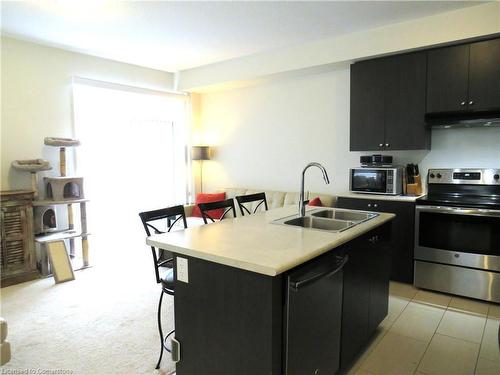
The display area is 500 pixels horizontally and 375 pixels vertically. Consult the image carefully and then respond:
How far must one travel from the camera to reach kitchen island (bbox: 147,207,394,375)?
1.47m

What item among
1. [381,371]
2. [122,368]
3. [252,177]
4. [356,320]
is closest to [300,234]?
[356,320]

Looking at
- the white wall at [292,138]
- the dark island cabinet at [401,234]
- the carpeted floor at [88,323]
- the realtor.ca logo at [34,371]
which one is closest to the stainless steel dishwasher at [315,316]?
the carpeted floor at [88,323]

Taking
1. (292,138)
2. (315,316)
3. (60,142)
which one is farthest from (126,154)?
(315,316)

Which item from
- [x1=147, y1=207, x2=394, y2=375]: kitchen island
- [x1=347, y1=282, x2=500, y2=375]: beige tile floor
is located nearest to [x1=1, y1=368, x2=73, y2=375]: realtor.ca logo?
[x1=147, y1=207, x2=394, y2=375]: kitchen island

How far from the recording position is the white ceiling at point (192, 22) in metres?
2.99

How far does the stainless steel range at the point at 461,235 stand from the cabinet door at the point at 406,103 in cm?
47

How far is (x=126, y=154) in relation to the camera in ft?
15.9

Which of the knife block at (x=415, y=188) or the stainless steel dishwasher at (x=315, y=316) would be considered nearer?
the stainless steel dishwasher at (x=315, y=316)

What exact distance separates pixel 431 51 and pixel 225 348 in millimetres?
3270

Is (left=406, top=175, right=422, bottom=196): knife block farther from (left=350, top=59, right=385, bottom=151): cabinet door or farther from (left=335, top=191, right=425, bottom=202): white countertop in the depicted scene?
(left=350, top=59, right=385, bottom=151): cabinet door

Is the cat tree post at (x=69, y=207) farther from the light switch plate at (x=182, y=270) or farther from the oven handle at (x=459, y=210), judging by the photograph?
the oven handle at (x=459, y=210)

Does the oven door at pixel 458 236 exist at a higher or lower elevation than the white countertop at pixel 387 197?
lower

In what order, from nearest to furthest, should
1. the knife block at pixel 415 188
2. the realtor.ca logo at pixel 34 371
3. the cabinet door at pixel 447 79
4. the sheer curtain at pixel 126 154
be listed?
1. the realtor.ca logo at pixel 34 371
2. the cabinet door at pixel 447 79
3. the knife block at pixel 415 188
4. the sheer curtain at pixel 126 154

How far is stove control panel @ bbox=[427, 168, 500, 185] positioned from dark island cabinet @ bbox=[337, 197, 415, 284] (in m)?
0.47
